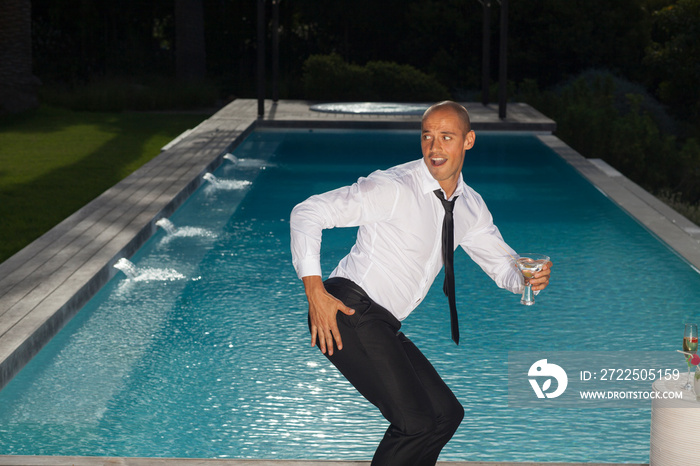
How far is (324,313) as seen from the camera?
10.7 ft

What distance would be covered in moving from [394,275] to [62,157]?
11.0 metres

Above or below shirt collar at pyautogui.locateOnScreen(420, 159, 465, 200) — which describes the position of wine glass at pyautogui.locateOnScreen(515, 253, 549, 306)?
below

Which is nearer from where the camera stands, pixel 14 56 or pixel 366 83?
pixel 14 56

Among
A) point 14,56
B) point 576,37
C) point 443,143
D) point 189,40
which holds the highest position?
point 576,37

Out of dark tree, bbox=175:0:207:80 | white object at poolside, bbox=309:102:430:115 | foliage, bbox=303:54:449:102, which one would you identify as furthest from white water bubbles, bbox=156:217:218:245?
dark tree, bbox=175:0:207:80

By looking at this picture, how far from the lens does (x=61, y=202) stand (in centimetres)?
1023

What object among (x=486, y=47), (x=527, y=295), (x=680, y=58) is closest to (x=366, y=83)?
(x=486, y=47)

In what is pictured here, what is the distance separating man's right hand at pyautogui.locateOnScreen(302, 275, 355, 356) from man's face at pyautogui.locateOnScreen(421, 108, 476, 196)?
625 millimetres

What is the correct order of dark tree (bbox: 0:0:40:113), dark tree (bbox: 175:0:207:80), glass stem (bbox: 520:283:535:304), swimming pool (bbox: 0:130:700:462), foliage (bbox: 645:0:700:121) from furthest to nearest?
1. dark tree (bbox: 175:0:207:80)
2. foliage (bbox: 645:0:700:121)
3. dark tree (bbox: 0:0:40:113)
4. swimming pool (bbox: 0:130:700:462)
5. glass stem (bbox: 520:283:535:304)

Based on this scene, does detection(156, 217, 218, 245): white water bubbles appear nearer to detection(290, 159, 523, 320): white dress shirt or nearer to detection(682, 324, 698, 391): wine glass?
detection(290, 159, 523, 320): white dress shirt

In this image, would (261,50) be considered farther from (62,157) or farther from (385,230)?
(385,230)

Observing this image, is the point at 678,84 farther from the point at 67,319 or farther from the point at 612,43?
the point at 67,319

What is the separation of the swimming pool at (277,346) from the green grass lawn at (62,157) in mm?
1302

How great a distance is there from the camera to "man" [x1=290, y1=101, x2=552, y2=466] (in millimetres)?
3215
